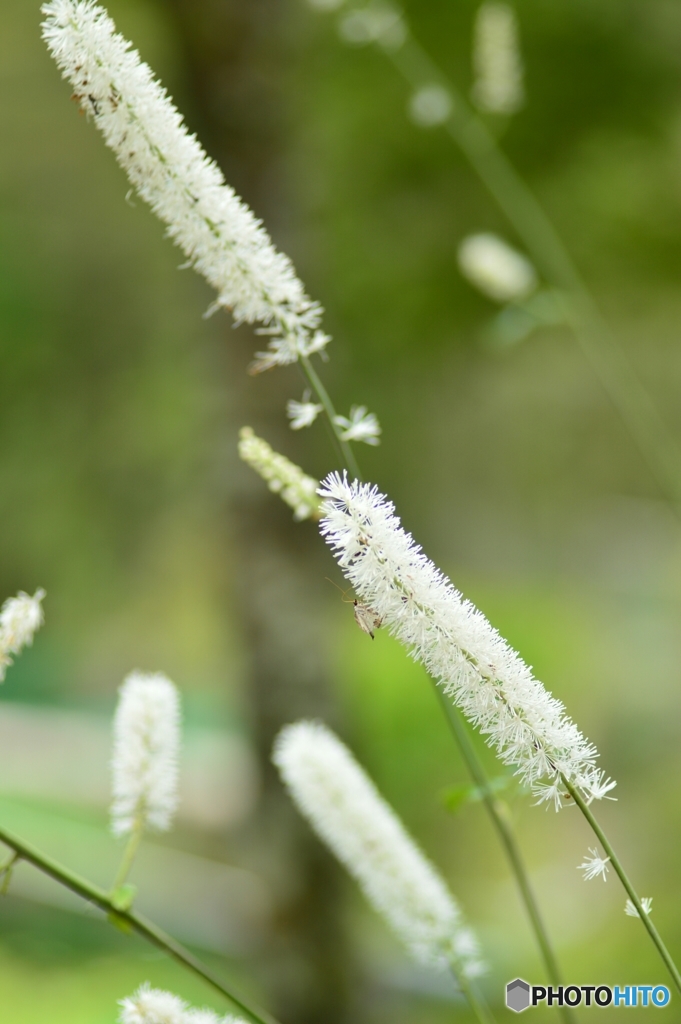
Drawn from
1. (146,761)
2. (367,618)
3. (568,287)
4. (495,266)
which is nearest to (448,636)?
(367,618)

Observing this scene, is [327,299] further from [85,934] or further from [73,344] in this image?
[73,344]

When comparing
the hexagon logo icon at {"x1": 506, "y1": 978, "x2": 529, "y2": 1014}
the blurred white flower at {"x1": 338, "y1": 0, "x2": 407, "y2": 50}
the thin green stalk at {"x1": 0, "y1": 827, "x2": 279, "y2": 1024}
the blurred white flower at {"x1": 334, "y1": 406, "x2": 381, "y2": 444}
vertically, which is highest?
the blurred white flower at {"x1": 338, "y1": 0, "x2": 407, "y2": 50}

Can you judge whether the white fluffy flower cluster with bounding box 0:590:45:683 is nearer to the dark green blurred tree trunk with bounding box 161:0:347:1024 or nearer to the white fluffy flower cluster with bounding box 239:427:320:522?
the white fluffy flower cluster with bounding box 239:427:320:522

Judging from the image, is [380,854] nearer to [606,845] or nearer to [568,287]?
[606,845]

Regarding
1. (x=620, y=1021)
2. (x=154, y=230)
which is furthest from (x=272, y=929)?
(x=154, y=230)

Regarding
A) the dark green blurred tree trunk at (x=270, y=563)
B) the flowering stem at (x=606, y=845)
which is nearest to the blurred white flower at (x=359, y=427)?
the flowering stem at (x=606, y=845)

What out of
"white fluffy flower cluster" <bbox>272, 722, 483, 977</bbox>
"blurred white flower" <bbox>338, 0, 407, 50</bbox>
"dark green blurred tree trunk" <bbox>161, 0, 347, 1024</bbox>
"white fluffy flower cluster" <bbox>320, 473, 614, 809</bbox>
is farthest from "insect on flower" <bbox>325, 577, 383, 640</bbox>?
"dark green blurred tree trunk" <bbox>161, 0, 347, 1024</bbox>
